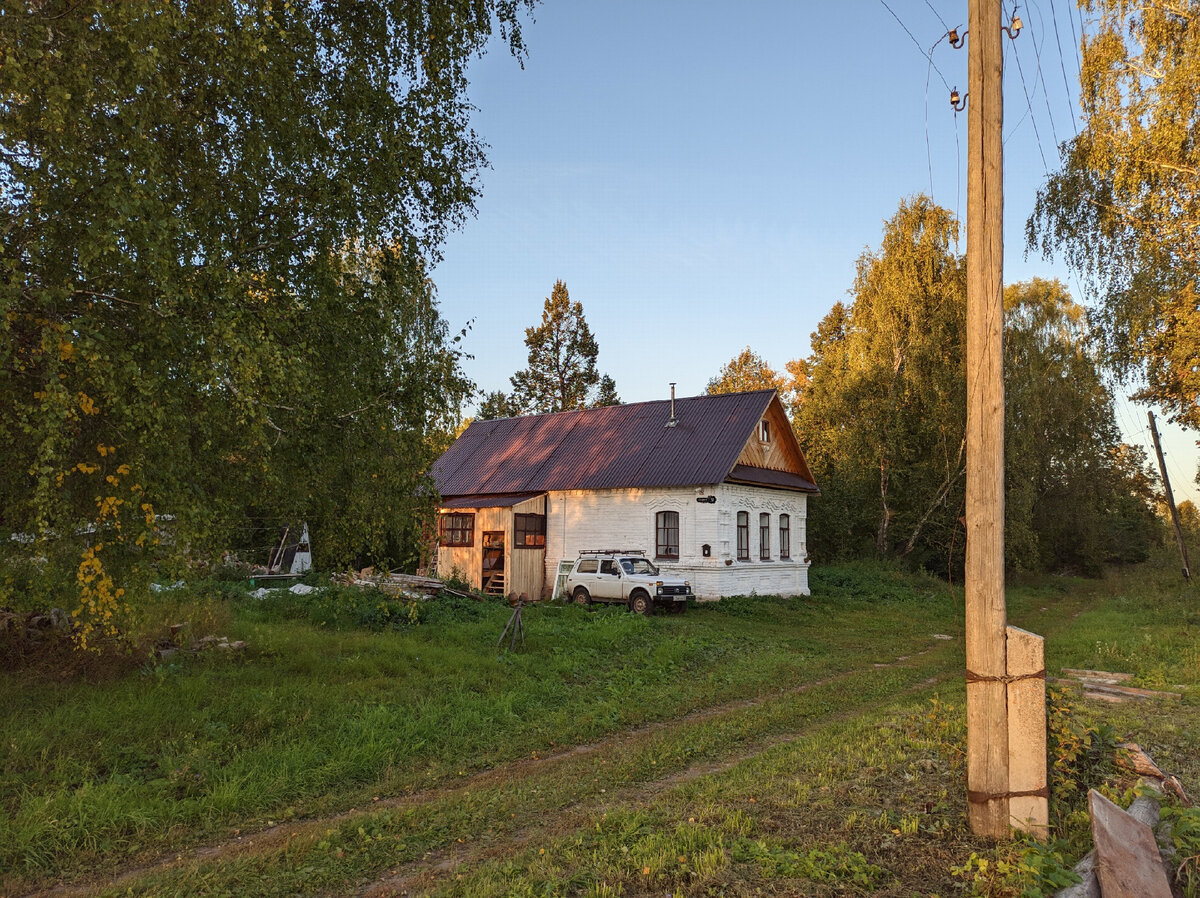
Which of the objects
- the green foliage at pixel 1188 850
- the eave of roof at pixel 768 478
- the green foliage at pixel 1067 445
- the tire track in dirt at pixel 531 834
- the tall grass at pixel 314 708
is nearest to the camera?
the green foliage at pixel 1188 850

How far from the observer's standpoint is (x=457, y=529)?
25.3 meters

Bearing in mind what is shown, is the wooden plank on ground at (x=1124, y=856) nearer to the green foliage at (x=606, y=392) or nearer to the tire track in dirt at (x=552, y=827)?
the tire track in dirt at (x=552, y=827)

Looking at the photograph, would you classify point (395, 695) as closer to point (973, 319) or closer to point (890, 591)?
point (973, 319)

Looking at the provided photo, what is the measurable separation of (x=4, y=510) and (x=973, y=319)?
28.1ft

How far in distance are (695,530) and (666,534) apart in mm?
1066

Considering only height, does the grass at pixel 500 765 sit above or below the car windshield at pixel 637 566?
below

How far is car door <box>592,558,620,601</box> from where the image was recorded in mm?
21156

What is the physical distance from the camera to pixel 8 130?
17.4ft

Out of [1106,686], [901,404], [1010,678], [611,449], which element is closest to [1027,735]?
[1010,678]

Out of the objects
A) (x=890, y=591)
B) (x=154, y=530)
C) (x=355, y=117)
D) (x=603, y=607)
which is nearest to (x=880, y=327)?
(x=890, y=591)

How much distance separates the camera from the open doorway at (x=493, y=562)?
24.2 m

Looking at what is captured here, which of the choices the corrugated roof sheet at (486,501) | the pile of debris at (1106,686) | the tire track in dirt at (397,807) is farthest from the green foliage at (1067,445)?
the tire track in dirt at (397,807)

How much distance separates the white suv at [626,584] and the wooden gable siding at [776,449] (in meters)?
5.57

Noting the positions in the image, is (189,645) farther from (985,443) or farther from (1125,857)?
(1125,857)
